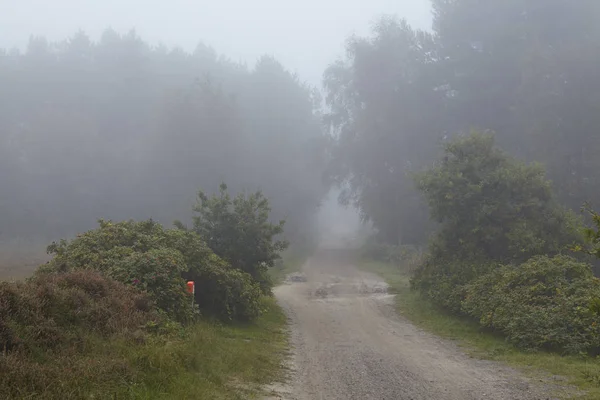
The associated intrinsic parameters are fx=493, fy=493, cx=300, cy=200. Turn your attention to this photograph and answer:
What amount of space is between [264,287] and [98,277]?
996cm

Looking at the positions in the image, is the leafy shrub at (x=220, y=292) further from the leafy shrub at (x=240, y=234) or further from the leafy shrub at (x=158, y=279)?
the leafy shrub at (x=240, y=234)

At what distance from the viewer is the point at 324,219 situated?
3300 inches

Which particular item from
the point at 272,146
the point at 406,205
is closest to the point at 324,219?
the point at 272,146

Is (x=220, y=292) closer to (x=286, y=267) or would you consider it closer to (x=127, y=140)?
(x=286, y=267)

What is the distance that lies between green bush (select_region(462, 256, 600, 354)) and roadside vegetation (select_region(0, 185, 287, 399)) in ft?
19.1

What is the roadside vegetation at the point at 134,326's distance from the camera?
614 cm

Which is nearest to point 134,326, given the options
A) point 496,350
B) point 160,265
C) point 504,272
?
point 160,265

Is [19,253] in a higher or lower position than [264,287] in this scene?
higher

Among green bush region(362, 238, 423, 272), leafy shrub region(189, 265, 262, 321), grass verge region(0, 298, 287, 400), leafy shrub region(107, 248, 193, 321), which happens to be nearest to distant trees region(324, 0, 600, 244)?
green bush region(362, 238, 423, 272)

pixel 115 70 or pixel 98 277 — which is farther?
pixel 115 70

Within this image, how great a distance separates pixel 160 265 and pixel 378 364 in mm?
5362

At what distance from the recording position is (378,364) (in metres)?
10.6

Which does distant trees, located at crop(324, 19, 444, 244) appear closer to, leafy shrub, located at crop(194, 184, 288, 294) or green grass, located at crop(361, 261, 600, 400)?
green grass, located at crop(361, 261, 600, 400)

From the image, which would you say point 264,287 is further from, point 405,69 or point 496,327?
point 405,69
